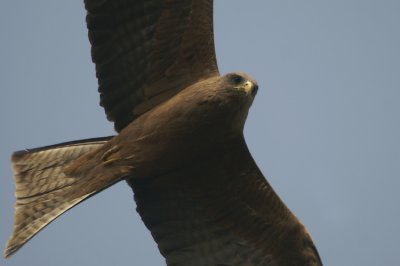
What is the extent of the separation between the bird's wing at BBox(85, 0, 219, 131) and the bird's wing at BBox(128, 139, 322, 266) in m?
0.93

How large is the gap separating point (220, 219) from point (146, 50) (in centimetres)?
213

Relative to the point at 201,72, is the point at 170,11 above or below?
above

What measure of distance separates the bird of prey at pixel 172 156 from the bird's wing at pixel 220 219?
0.01 metres

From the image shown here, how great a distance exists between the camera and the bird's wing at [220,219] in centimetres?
749

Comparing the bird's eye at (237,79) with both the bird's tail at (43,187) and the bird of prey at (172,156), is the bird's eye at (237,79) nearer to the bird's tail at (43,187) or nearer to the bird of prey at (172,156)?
A: the bird of prey at (172,156)

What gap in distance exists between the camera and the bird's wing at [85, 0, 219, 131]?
711cm

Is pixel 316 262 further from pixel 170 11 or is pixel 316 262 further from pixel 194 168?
pixel 170 11

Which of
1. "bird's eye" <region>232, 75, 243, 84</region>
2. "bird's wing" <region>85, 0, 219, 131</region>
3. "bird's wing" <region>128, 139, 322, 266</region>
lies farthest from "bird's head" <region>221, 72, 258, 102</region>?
"bird's wing" <region>128, 139, 322, 266</region>

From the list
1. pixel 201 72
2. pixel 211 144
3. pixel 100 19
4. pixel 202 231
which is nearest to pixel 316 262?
pixel 202 231

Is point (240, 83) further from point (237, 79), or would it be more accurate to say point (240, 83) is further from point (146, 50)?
point (146, 50)

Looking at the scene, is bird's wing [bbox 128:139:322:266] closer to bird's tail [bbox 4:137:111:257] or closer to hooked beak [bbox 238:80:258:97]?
bird's tail [bbox 4:137:111:257]

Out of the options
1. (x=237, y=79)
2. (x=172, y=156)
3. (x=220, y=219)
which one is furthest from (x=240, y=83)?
(x=220, y=219)

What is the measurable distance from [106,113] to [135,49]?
79 cm

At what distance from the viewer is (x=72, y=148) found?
299 inches
